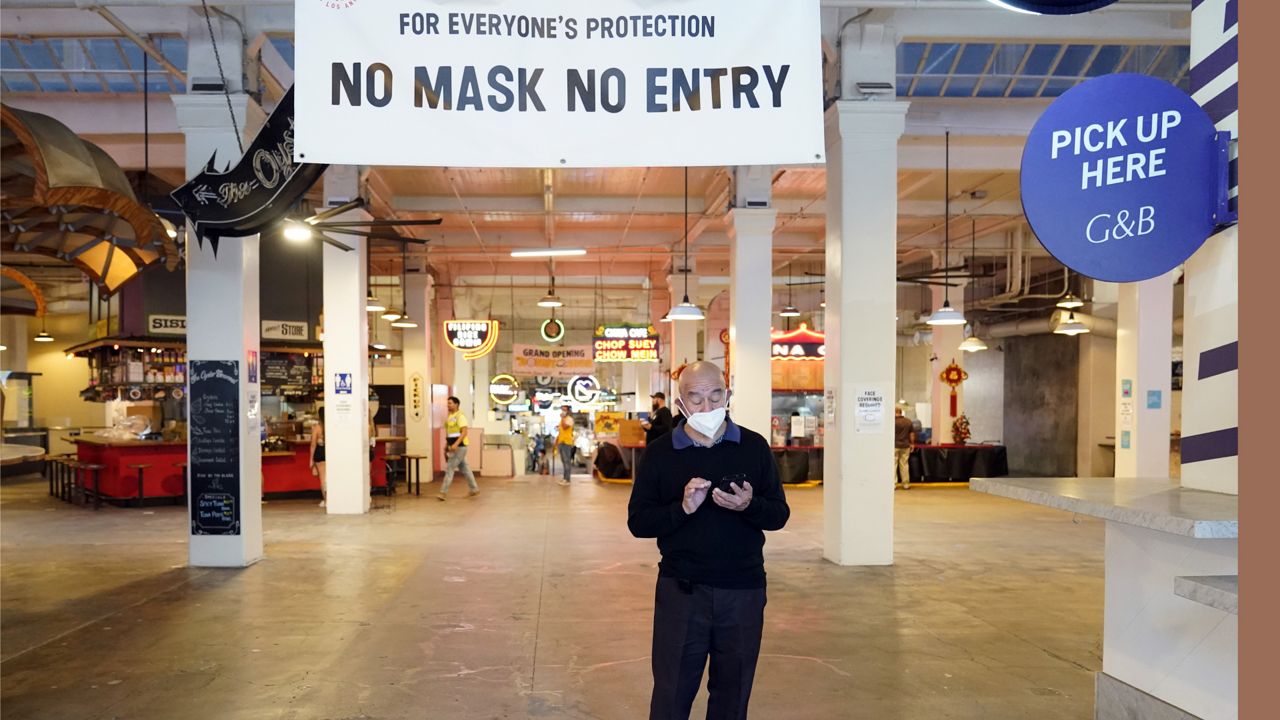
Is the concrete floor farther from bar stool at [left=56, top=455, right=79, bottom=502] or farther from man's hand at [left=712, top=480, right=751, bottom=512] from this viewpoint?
bar stool at [left=56, top=455, right=79, bottom=502]

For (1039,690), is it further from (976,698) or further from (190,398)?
(190,398)

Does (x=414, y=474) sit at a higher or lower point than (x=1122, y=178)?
lower

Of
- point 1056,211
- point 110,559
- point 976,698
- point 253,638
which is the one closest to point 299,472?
point 110,559

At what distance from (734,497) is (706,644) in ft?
1.97

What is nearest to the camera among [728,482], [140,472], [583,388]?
[728,482]

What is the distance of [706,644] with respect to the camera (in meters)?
3.32

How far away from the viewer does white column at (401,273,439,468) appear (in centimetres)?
1853

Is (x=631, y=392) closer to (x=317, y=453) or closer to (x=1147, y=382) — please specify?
(x=317, y=453)

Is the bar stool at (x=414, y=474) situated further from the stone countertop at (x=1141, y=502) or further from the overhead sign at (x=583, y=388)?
the stone countertop at (x=1141, y=502)

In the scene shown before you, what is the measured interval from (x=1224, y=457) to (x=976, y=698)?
1.96 m

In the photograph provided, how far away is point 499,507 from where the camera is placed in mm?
13703

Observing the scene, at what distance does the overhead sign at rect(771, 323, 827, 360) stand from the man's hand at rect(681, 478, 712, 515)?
16.6 metres

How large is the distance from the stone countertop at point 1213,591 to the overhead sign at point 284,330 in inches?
639

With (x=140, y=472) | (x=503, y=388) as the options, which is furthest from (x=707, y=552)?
(x=503, y=388)
